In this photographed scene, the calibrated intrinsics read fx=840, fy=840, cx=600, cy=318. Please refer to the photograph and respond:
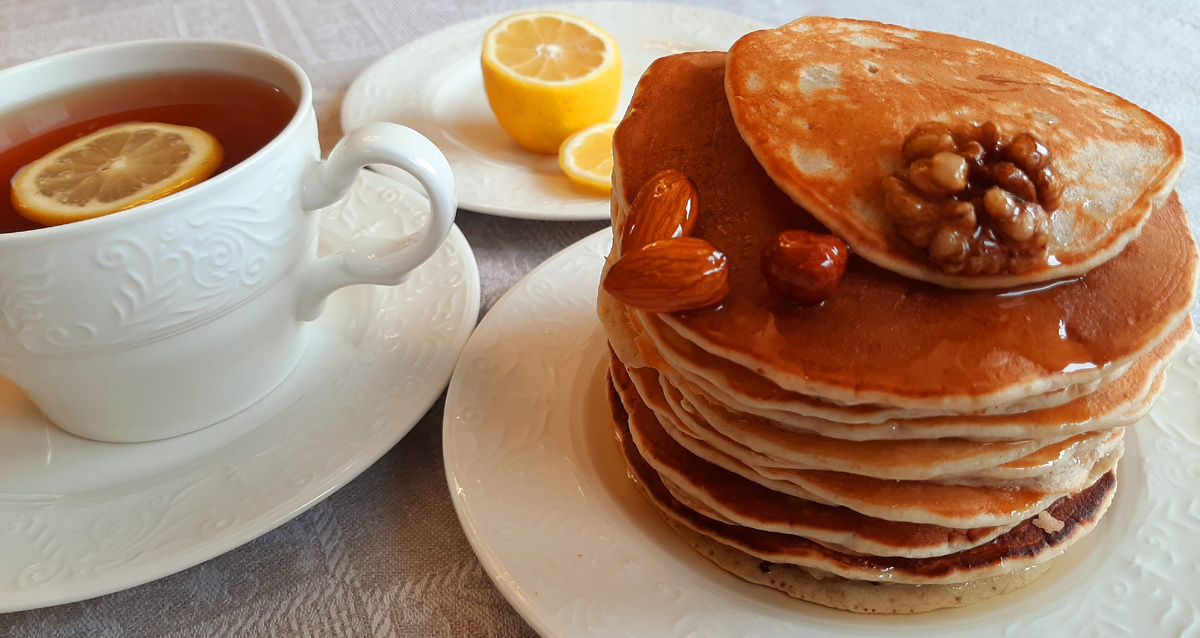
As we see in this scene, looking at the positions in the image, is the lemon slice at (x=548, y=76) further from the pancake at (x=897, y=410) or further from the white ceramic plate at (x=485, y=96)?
the pancake at (x=897, y=410)

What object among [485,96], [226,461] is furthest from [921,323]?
[485,96]

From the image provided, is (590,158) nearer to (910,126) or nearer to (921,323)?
(910,126)

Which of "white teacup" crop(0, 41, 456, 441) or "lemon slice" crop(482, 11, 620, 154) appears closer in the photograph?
"white teacup" crop(0, 41, 456, 441)

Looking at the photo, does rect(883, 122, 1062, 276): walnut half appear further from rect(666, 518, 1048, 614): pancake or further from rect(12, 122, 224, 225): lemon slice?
rect(12, 122, 224, 225): lemon slice

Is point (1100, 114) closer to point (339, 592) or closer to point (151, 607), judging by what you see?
point (339, 592)

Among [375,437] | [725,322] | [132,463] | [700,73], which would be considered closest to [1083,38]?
[700,73]

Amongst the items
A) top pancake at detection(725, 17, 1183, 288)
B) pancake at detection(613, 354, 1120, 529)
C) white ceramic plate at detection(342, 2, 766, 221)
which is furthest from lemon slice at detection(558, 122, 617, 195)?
pancake at detection(613, 354, 1120, 529)
